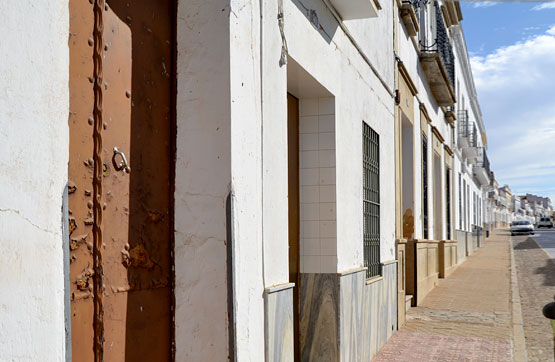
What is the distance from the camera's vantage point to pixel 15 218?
199cm

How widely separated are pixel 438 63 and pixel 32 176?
13120mm

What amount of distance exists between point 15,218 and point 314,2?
4.05 meters

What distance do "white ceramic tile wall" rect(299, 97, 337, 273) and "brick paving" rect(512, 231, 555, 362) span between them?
380cm

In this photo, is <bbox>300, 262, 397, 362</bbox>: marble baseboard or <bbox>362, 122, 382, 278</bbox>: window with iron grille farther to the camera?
<bbox>362, 122, 382, 278</bbox>: window with iron grille

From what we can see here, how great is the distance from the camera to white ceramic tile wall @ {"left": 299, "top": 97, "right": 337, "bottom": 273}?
6.05 meters

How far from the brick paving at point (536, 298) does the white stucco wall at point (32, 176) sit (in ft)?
24.4

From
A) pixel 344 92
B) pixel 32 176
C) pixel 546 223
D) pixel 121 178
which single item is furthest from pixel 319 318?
pixel 546 223

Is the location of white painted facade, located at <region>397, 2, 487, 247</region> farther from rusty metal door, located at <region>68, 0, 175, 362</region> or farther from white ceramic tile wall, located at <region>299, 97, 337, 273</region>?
rusty metal door, located at <region>68, 0, 175, 362</region>

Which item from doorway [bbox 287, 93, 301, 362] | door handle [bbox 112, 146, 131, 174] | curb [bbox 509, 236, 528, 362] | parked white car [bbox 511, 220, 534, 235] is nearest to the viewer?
door handle [bbox 112, 146, 131, 174]

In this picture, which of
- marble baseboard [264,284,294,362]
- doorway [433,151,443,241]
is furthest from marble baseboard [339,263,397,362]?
doorway [433,151,443,241]

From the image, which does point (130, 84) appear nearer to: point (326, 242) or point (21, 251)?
point (21, 251)

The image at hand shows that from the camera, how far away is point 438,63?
46.6 ft

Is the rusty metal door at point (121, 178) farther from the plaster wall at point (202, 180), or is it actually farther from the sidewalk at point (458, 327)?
the sidewalk at point (458, 327)

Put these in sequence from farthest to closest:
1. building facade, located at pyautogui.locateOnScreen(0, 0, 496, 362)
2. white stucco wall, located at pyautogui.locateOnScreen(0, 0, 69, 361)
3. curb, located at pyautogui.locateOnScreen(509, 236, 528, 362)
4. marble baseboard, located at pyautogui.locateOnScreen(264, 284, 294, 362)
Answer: curb, located at pyautogui.locateOnScreen(509, 236, 528, 362), marble baseboard, located at pyautogui.locateOnScreen(264, 284, 294, 362), building facade, located at pyautogui.locateOnScreen(0, 0, 496, 362), white stucco wall, located at pyautogui.locateOnScreen(0, 0, 69, 361)
